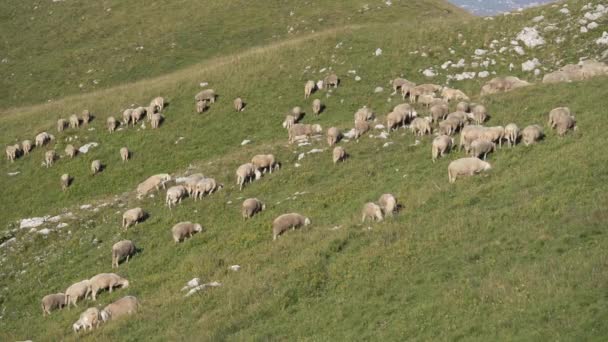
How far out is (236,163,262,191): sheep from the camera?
34.2 metres

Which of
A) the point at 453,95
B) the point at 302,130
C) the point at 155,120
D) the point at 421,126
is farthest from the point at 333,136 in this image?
the point at 155,120

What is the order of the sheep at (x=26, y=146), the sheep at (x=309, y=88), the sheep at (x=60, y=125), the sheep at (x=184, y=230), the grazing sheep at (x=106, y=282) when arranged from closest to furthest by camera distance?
the grazing sheep at (x=106, y=282) < the sheep at (x=184, y=230) < the sheep at (x=26, y=146) < the sheep at (x=309, y=88) < the sheep at (x=60, y=125)

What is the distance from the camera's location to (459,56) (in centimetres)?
5006

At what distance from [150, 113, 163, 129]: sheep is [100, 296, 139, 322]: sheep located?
26682 millimetres

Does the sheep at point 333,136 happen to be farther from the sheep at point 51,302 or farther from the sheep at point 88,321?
the sheep at point 88,321

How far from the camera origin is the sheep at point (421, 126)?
115 feet

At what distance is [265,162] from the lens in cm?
3547

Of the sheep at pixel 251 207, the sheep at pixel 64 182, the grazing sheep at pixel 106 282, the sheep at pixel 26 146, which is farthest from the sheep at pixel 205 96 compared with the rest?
the grazing sheep at pixel 106 282

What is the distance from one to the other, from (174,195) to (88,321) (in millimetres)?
12040

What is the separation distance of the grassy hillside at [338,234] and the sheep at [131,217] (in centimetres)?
54

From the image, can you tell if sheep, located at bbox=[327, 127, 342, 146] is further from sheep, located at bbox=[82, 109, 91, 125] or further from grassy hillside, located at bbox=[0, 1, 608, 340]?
sheep, located at bbox=[82, 109, 91, 125]

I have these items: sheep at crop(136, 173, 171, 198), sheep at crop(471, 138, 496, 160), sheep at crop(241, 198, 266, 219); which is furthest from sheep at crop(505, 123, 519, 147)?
sheep at crop(136, 173, 171, 198)

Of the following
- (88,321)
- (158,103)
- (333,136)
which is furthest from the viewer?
(158,103)

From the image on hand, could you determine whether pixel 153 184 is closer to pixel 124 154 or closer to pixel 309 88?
pixel 124 154
